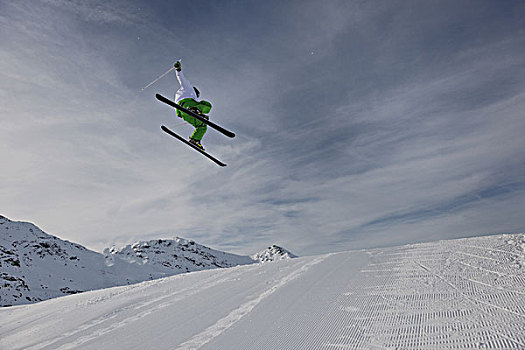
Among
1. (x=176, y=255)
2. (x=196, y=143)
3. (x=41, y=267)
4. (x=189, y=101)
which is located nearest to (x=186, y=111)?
(x=189, y=101)

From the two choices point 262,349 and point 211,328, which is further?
point 211,328

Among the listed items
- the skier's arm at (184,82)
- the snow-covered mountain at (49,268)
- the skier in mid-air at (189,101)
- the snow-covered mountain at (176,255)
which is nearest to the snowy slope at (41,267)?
the snow-covered mountain at (49,268)

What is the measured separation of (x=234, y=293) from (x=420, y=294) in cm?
279

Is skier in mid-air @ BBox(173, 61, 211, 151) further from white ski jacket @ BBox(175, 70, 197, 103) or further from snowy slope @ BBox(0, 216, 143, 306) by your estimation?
snowy slope @ BBox(0, 216, 143, 306)

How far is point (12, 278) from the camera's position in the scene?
1893 inches

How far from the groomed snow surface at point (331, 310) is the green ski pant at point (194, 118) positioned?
4.01 m

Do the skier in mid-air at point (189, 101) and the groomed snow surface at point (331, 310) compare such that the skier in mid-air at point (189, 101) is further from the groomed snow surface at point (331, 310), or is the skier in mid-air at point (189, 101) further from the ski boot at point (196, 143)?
the groomed snow surface at point (331, 310)

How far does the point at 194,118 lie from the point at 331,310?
6.13m

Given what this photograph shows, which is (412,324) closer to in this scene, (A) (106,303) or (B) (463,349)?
(B) (463,349)

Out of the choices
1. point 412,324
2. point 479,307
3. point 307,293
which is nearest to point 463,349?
point 412,324

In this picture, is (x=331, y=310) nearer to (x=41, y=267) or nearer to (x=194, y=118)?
(x=194, y=118)

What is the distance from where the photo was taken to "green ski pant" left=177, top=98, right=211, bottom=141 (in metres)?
7.80

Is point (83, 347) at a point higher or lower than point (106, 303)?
lower

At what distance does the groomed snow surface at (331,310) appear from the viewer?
265cm
